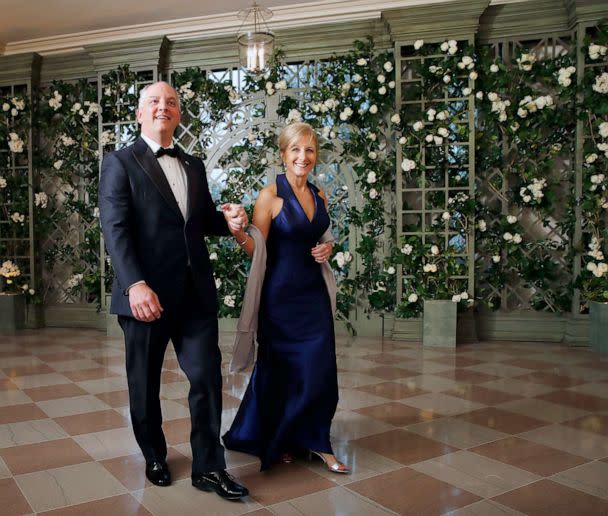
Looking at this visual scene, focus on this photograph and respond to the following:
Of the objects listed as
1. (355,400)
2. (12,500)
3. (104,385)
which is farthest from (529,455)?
(104,385)

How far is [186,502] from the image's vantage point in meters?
2.47

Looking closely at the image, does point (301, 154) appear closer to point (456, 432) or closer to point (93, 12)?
point (456, 432)

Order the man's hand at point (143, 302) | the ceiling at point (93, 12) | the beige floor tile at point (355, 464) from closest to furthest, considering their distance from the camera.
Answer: the man's hand at point (143, 302), the beige floor tile at point (355, 464), the ceiling at point (93, 12)

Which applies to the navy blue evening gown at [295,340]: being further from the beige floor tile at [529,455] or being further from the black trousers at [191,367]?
the beige floor tile at [529,455]

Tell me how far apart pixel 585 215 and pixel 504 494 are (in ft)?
12.6

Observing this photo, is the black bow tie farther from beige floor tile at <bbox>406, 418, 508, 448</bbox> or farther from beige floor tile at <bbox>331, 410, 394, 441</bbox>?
beige floor tile at <bbox>406, 418, 508, 448</bbox>

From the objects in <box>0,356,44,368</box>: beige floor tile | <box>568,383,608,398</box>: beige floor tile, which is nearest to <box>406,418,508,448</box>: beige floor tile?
<box>568,383,608,398</box>: beige floor tile

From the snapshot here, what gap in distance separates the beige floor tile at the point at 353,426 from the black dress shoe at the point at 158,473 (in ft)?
3.09

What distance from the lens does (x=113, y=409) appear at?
3809 mm

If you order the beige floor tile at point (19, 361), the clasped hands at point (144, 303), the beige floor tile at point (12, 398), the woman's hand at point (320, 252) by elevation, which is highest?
the woman's hand at point (320, 252)

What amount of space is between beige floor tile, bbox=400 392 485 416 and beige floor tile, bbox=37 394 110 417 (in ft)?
6.26

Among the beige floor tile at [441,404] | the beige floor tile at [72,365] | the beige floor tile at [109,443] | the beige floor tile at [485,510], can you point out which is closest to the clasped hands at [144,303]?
the beige floor tile at [109,443]

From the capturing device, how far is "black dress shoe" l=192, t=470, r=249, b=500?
2.49 m

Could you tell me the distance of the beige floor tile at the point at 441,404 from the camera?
3.73 metres
